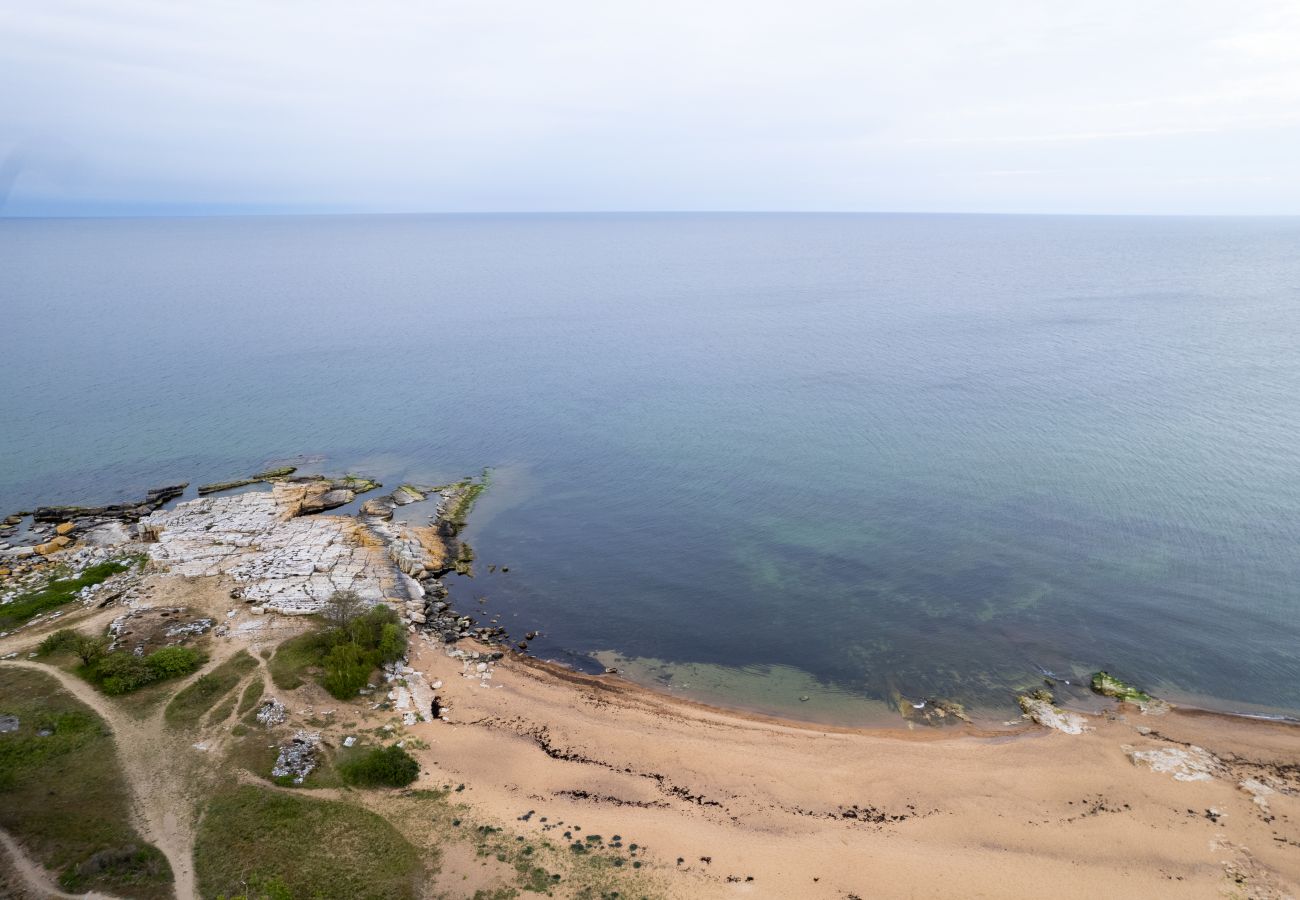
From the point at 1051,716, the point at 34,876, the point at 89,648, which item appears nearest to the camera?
the point at 34,876

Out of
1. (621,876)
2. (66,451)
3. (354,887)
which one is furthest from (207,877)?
(66,451)

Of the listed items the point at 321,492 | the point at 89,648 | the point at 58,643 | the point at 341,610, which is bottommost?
the point at 58,643

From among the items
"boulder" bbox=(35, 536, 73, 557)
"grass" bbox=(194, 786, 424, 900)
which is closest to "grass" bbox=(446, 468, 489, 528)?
"boulder" bbox=(35, 536, 73, 557)

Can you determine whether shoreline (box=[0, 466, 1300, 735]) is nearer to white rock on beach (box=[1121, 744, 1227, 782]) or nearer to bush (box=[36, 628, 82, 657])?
white rock on beach (box=[1121, 744, 1227, 782])

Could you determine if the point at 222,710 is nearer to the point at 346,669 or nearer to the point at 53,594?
the point at 346,669

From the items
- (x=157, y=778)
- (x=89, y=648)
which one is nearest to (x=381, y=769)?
(x=157, y=778)

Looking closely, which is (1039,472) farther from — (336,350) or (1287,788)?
(336,350)

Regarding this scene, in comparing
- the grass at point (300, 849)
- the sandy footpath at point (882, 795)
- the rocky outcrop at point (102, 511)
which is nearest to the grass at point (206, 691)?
the grass at point (300, 849)

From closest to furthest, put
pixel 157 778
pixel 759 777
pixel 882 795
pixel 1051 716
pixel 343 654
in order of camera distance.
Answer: pixel 157 778 < pixel 882 795 < pixel 759 777 < pixel 1051 716 < pixel 343 654
